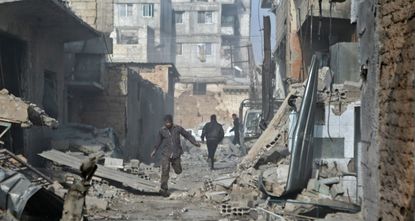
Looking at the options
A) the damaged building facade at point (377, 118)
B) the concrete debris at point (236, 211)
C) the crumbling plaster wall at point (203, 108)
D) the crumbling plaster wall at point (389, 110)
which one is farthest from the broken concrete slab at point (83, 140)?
the crumbling plaster wall at point (203, 108)

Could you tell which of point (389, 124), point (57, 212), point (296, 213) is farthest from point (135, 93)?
point (389, 124)

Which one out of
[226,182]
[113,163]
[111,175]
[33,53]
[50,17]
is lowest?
[226,182]

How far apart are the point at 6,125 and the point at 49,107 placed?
18.0 feet

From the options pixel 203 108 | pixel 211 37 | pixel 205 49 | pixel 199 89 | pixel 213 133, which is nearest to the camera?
pixel 213 133

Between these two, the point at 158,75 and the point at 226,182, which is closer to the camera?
the point at 226,182

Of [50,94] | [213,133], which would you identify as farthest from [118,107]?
[50,94]

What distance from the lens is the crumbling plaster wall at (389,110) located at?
5207 millimetres

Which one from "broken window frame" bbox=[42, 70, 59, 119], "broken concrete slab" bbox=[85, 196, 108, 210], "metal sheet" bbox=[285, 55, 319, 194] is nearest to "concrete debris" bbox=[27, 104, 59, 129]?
"broken concrete slab" bbox=[85, 196, 108, 210]

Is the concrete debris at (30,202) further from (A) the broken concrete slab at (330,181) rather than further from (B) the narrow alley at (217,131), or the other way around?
(A) the broken concrete slab at (330,181)

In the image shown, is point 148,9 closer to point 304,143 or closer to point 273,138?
point 273,138

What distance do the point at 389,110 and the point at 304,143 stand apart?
5.80 m

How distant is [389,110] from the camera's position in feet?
19.1

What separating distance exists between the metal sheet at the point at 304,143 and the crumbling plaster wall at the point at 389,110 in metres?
3.98

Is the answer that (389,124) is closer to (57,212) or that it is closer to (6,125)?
(57,212)
